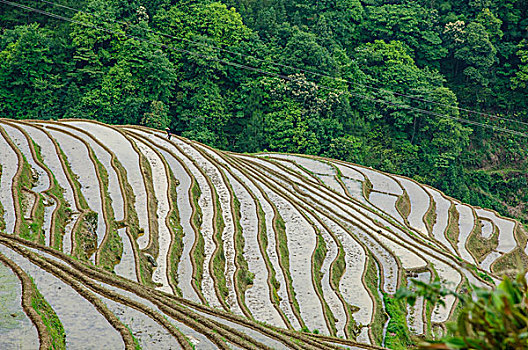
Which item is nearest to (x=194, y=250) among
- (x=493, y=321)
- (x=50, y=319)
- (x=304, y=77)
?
(x=50, y=319)

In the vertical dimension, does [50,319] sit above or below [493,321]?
below

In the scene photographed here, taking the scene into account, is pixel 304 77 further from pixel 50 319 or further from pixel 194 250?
pixel 50 319

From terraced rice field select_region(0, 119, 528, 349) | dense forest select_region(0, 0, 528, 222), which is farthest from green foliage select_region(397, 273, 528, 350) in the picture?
dense forest select_region(0, 0, 528, 222)

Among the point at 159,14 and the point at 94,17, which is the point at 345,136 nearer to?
the point at 159,14

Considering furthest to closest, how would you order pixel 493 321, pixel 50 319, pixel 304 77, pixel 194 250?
pixel 304 77, pixel 194 250, pixel 50 319, pixel 493 321

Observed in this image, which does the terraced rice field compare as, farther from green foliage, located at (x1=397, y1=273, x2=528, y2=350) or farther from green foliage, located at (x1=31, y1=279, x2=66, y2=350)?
green foliage, located at (x1=397, y1=273, x2=528, y2=350)

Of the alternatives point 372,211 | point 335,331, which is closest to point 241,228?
point 335,331

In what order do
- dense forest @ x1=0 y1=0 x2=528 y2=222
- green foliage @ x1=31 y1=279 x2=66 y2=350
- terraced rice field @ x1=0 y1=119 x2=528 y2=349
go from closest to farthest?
green foliage @ x1=31 y1=279 x2=66 y2=350, terraced rice field @ x1=0 y1=119 x2=528 y2=349, dense forest @ x1=0 y1=0 x2=528 y2=222
